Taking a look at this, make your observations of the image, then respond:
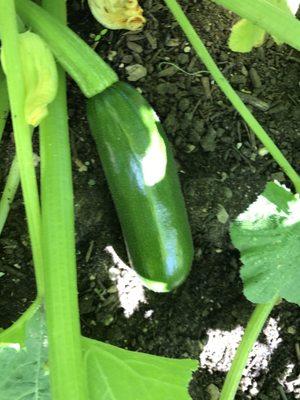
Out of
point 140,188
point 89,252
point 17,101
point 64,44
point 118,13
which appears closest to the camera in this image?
point 17,101

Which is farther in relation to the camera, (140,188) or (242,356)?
(140,188)

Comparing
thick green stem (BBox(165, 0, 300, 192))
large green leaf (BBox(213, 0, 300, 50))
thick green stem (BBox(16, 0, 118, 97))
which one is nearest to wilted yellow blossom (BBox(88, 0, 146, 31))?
thick green stem (BBox(165, 0, 300, 192))

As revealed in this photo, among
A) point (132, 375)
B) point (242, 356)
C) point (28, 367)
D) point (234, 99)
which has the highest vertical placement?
point (234, 99)

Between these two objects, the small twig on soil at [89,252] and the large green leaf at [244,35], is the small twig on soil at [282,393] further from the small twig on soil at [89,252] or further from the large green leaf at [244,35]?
the large green leaf at [244,35]

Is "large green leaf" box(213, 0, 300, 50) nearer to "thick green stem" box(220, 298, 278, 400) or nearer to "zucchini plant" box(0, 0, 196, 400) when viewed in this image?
"zucchini plant" box(0, 0, 196, 400)

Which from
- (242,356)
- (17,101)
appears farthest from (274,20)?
(242,356)

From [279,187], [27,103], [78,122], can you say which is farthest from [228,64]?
[27,103]

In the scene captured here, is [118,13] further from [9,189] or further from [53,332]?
[53,332]
